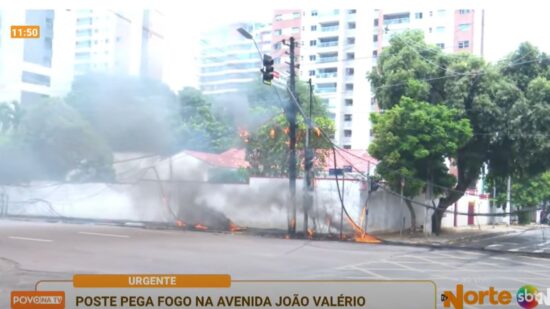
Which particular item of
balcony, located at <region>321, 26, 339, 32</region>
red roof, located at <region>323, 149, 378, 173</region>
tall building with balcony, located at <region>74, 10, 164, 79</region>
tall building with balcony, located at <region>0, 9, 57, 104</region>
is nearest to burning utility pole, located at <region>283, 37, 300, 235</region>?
red roof, located at <region>323, 149, 378, 173</region>

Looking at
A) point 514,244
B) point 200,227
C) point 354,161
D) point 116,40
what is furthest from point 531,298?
point 514,244

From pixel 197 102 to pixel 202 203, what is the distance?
583 centimetres

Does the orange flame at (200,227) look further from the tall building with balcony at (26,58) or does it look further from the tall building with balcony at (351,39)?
the tall building with balcony at (26,58)

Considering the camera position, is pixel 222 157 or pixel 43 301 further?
pixel 222 157

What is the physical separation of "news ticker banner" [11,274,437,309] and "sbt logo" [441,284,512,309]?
8 cm

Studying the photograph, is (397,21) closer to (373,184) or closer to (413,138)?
(413,138)

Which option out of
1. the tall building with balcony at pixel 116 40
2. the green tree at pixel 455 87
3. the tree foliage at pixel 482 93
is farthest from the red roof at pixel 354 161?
the tall building with balcony at pixel 116 40

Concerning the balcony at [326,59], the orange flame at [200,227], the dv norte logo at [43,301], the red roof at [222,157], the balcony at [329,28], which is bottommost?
the orange flame at [200,227]

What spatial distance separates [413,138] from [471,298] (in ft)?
29.4

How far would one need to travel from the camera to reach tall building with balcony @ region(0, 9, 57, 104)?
254 centimetres

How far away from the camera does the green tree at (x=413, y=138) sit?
436 inches

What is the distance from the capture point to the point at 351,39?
3693 mm

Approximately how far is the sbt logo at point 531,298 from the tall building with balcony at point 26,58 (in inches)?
103

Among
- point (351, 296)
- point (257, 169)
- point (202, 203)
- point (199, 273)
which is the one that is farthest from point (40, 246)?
point (257, 169)
